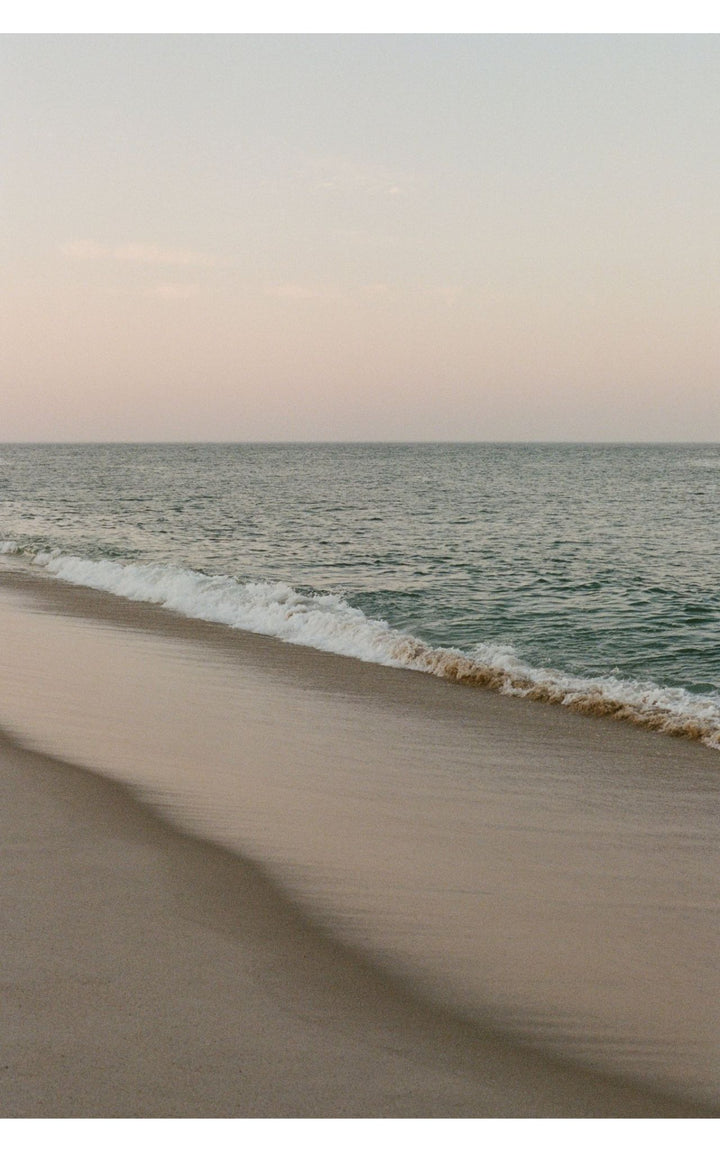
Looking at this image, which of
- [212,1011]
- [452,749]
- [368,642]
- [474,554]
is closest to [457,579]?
[474,554]

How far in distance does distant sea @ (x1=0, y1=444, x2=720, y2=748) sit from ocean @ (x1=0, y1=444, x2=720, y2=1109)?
0.09 meters

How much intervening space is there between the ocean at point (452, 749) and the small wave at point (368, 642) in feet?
0.16

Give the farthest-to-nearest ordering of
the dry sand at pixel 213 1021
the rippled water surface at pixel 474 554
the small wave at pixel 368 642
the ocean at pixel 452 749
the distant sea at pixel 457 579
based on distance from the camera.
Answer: the rippled water surface at pixel 474 554 → the distant sea at pixel 457 579 → the small wave at pixel 368 642 → the ocean at pixel 452 749 → the dry sand at pixel 213 1021

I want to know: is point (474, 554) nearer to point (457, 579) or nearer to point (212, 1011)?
point (457, 579)

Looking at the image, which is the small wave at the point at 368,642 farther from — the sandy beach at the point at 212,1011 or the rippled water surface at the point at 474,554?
the sandy beach at the point at 212,1011

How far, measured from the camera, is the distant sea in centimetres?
1225

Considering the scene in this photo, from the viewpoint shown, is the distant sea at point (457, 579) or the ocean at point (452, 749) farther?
the distant sea at point (457, 579)

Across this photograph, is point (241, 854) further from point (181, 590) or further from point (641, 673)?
point (181, 590)

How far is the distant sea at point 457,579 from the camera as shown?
12.2m

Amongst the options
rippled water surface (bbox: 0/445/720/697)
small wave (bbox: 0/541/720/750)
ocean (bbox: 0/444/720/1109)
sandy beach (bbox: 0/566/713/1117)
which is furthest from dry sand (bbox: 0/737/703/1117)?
rippled water surface (bbox: 0/445/720/697)

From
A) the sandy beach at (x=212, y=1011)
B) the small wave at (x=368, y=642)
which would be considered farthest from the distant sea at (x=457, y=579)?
the sandy beach at (x=212, y=1011)

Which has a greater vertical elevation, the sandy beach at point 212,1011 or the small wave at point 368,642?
the small wave at point 368,642

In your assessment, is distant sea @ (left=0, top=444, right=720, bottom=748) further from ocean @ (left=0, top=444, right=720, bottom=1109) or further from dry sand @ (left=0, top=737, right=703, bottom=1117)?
dry sand @ (left=0, top=737, right=703, bottom=1117)

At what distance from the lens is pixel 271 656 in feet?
43.5
